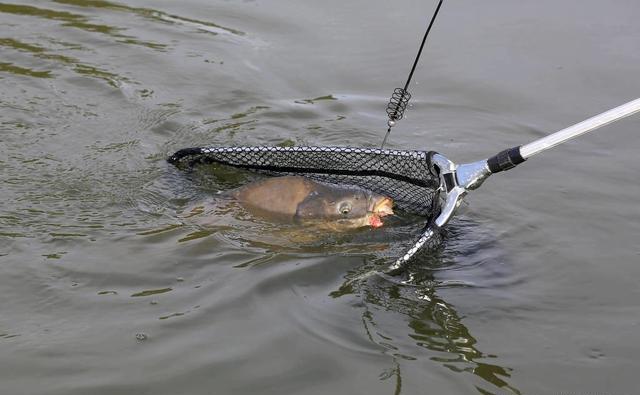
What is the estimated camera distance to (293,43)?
793 cm

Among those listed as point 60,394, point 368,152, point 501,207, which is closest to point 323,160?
point 368,152

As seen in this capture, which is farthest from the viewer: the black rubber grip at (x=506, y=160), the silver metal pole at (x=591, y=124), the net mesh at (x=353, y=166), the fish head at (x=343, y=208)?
the net mesh at (x=353, y=166)

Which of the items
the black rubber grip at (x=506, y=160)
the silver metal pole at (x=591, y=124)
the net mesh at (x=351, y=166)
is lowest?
the net mesh at (x=351, y=166)

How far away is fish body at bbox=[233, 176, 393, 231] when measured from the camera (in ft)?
15.3

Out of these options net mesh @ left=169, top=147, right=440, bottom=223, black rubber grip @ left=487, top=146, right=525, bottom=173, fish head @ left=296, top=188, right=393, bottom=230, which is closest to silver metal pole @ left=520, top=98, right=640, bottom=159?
black rubber grip @ left=487, top=146, right=525, bottom=173

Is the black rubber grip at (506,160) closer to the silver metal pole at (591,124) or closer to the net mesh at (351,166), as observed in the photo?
the silver metal pole at (591,124)

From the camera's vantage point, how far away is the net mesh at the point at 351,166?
4.82 m

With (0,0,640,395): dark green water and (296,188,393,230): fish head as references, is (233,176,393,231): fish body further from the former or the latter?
(0,0,640,395): dark green water

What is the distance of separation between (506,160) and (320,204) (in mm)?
1089

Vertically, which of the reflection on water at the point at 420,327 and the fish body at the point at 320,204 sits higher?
the fish body at the point at 320,204

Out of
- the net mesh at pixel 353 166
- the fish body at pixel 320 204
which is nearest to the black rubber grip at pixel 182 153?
the net mesh at pixel 353 166

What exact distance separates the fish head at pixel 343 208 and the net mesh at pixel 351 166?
0.25 metres

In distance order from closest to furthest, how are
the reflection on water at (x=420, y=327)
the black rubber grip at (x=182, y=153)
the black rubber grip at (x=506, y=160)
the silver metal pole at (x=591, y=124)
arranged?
the reflection on water at (x=420, y=327)
the silver metal pole at (x=591, y=124)
the black rubber grip at (x=506, y=160)
the black rubber grip at (x=182, y=153)

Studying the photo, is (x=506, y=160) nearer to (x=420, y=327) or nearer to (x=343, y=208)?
(x=420, y=327)
